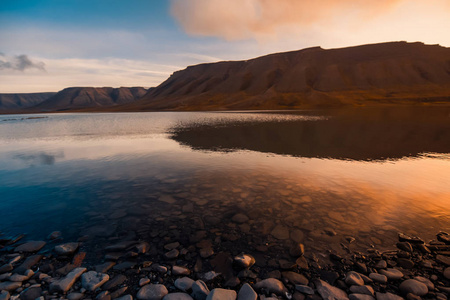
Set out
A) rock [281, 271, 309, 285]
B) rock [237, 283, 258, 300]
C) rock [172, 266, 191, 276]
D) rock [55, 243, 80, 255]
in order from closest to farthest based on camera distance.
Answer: rock [237, 283, 258, 300] < rock [281, 271, 309, 285] < rock [172, 266, 191, 276] < rock [55, 243, 80, 255]

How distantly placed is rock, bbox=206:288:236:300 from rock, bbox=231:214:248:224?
4539 mm

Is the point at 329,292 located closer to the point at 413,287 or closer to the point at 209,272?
the point at 413,287

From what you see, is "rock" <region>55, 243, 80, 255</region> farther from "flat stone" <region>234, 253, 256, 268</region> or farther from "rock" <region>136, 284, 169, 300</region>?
"flat stone" <region>234, 253, 256, 268</region>

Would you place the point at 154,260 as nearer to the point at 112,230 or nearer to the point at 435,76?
the point at 112,230

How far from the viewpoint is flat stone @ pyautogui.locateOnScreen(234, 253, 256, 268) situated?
7.78m

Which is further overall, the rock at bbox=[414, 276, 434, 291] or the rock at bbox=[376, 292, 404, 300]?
the rock at bbox=[414, 276, 434, 291]

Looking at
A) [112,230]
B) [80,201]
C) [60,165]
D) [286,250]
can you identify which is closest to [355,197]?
[286,250]

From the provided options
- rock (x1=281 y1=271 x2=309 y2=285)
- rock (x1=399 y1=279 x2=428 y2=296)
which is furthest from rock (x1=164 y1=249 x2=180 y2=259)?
rock (x1=399 y1=279 x2=428 y2=296)

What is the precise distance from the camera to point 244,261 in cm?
781

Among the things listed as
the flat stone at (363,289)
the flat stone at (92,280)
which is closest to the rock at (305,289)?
the flat stone at (363,289)

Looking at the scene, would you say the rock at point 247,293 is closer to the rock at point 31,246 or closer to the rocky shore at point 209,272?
the rocky shore at point 209,272

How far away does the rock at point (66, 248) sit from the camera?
28.0 feet

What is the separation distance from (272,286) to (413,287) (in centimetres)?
407

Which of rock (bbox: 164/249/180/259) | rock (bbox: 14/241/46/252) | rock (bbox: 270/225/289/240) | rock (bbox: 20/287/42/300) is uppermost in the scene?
rock (bbox: 20/287/42/300)
